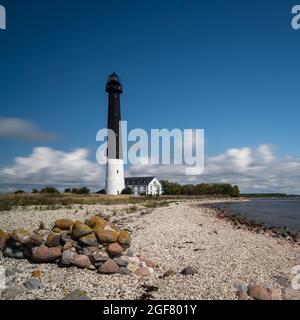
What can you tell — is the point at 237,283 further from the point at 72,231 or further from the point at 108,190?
the point at 108,190

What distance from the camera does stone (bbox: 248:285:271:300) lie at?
25.7ft

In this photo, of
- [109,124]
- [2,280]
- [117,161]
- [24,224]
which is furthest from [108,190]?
[2,280]

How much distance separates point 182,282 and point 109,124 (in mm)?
45706

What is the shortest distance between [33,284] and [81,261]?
1.65 metres

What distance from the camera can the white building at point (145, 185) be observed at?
100575 mm

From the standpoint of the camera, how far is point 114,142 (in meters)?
53.6

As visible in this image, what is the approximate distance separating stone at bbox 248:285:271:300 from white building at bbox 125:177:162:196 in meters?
91.0

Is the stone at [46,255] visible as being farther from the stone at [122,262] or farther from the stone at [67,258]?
the stone at [122,262]

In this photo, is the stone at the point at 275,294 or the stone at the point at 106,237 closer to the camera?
the stone at the point at 275,294

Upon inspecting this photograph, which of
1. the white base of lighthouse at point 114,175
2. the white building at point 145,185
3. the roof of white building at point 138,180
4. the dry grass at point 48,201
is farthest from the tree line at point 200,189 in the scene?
the dry grass at point 48,201

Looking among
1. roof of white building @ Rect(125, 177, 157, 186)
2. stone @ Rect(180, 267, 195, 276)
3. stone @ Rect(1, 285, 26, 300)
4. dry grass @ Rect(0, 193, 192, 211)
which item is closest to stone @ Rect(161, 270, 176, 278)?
stone @ Rect(180, 267, 195, 276)

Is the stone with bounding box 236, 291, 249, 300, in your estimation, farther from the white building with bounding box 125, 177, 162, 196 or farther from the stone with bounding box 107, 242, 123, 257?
the white building with bounding box 125, 177, 162, 196

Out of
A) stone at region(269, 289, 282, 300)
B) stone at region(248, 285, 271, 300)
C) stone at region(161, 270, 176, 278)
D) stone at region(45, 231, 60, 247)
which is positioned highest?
stone at region(45, 231, 60, 247)
